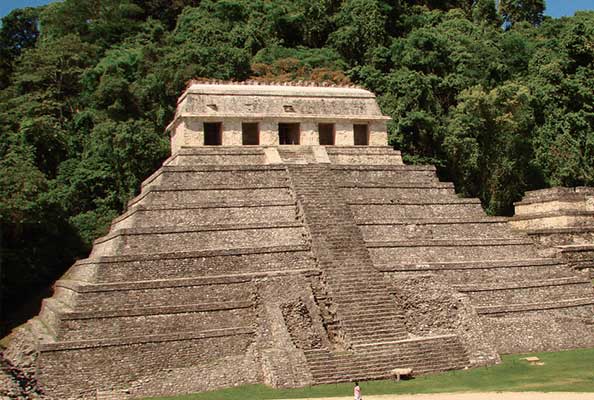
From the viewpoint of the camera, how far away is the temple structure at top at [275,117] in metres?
28.5

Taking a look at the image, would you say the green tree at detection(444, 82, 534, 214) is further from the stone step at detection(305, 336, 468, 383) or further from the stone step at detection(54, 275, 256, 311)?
the stone step at detection(54, 275, 256, 311)

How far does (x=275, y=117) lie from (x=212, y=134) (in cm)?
249

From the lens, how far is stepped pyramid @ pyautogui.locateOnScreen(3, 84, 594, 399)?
19.6 metres

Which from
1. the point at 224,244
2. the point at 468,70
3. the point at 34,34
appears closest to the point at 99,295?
the point at 224,244

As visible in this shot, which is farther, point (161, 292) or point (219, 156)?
point (219, 156)

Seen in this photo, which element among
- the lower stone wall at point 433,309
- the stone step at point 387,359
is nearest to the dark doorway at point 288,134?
the lower stone wall at point 433,309

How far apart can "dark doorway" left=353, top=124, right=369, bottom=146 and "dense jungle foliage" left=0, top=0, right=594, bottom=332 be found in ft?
23.6

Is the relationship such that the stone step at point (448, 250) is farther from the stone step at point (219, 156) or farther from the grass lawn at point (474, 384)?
the stone step at point (219, 156)

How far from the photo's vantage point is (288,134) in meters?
30.1

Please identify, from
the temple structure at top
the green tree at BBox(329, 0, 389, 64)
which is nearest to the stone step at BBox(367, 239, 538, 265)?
the temple structure at top

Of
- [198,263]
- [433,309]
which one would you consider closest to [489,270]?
[433,309]

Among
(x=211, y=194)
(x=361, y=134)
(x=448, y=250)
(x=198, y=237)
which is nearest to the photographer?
(x=198, y=237)

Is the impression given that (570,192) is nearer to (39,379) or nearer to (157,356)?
(157,356)

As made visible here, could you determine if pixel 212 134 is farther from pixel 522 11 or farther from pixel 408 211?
pixel 522 11
